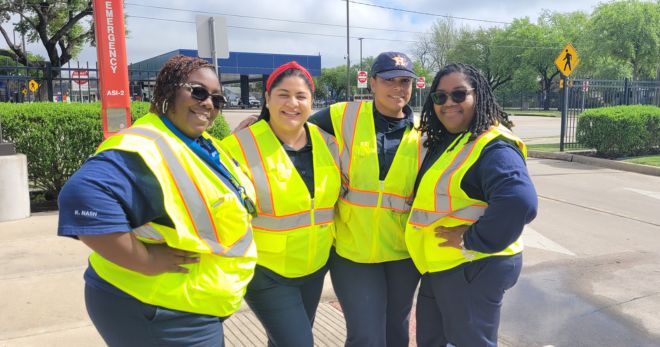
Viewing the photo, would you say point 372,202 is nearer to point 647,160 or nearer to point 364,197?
point 364,197

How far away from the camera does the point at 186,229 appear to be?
5.68 ft

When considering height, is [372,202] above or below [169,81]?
below

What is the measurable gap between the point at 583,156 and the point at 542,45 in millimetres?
47285

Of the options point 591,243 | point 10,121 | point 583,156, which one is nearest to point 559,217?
point 591,243

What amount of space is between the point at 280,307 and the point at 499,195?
113 centimetres

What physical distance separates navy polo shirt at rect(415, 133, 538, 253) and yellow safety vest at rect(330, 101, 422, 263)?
45 centimetres

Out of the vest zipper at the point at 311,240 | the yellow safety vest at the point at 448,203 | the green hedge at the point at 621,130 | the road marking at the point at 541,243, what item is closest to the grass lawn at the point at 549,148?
the green hedge at the point at 621,130

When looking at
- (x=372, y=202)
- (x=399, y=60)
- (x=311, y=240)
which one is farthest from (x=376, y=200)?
(x=399, y=60)

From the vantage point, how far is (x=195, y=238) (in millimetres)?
1760

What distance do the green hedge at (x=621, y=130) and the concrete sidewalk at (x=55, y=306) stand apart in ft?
35.9

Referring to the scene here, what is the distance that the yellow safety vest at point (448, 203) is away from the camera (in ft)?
7.48

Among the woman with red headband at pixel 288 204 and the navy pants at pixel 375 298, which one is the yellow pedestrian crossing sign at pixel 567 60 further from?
the woman with red headband at pixel 288 204

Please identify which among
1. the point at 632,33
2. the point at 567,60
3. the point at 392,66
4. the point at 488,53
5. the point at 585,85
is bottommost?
the point at 392,66

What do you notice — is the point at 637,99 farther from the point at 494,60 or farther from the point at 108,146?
the point at 494,60
